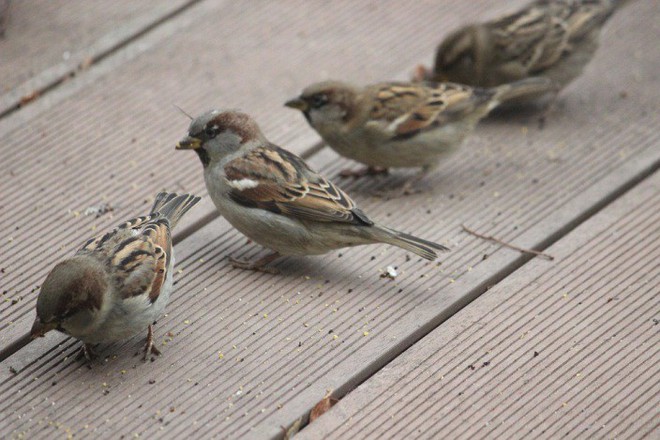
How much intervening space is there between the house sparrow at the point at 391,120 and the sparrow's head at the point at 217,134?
519 millimetres

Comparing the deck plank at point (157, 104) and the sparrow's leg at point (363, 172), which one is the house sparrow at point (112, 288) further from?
the sparrow's leg at point (363, 172)

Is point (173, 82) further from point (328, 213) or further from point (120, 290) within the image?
point (120, 290)

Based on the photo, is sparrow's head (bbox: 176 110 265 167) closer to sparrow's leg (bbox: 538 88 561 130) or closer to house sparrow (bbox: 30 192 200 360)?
house sparrow (bbox: 30 192 200 360)

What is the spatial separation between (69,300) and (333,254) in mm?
1167

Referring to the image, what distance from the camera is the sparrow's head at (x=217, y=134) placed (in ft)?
11.7

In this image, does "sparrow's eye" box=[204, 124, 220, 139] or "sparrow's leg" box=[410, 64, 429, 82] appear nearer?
"sparrow's eye" box=[204, 124, 220, 139]

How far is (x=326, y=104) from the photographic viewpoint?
409 centimetres

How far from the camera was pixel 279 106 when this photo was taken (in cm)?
439

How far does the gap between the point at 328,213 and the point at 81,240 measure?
94 cm


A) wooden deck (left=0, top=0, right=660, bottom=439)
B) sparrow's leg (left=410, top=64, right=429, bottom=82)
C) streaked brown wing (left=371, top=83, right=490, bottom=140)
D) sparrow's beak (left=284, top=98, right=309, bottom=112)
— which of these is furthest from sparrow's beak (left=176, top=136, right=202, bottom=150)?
sparrow's leg (left=410, top=64, right=429, bottom=82)

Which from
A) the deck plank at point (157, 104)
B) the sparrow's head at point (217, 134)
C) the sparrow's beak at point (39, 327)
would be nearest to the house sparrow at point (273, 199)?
the sparrow's head at point (217, 134)

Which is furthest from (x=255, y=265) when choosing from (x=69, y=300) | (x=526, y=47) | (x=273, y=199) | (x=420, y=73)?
(x=526, y=47)

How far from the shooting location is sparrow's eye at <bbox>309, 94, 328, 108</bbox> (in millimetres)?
4078

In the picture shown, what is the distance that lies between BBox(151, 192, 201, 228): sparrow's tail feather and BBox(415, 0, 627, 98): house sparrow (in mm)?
1724
